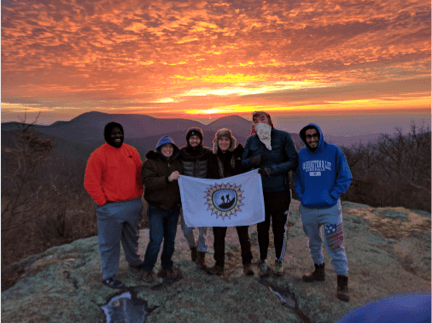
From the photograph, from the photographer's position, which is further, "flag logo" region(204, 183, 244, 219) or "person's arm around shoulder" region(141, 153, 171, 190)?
"flag logo" region(204, 183, 244, 219)

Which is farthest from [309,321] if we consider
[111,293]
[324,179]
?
[111,293]

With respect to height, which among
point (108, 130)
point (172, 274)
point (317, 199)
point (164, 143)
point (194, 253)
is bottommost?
point (172, 274)

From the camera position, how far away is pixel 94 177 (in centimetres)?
400

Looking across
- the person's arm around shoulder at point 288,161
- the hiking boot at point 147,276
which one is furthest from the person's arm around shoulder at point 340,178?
the hiking boot at point 147,276

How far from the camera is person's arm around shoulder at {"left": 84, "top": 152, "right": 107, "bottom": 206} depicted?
3.98m

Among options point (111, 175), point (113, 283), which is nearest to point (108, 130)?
point (111, 175)

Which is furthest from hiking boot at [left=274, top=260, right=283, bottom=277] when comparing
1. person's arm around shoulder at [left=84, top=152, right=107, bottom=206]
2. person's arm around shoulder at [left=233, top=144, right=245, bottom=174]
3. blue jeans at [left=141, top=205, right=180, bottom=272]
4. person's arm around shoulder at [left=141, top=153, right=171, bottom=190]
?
person's arm around shoulder at [left=84, top=152, right=107, bottom=206]

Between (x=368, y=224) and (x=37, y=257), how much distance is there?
9564 millimetres

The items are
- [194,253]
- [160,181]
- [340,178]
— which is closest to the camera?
[340,178]

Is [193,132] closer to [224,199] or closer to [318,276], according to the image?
[224,199]

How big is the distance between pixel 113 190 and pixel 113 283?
172cm

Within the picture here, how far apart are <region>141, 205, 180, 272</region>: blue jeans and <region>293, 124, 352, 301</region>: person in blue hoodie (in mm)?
2343

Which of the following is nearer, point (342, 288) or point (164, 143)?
point (342, 288)

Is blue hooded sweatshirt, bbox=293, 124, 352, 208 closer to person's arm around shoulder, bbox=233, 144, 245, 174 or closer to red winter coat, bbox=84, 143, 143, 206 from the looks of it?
person's arm around shoulder, bbox=233, 144, 245, 174
